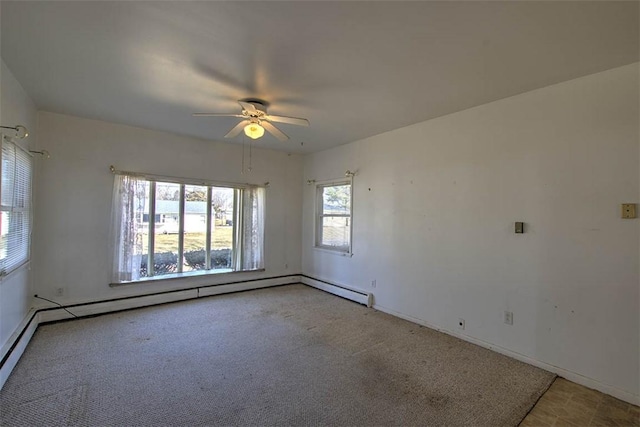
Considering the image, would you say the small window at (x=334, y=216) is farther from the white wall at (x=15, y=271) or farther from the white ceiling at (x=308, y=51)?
the white wall at (x=15, y=271)

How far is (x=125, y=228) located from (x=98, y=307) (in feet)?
3.58

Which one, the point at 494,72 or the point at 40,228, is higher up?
the point at 494,72

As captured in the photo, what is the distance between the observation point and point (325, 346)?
314 centimetres

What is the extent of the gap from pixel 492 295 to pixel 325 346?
1843 millimetres

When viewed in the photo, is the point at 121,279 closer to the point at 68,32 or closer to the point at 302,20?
the point at 68,32

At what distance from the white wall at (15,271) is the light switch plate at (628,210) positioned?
16.7ft

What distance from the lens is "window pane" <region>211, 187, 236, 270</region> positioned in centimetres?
519

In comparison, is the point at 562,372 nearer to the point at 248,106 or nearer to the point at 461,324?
the point at 461,324

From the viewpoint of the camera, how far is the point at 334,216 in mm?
5438

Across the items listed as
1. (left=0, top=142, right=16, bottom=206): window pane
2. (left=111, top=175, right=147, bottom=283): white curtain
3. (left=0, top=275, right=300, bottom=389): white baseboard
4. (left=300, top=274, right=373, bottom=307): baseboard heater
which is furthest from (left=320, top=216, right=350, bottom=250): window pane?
(left=0, top=142, right=16, bottom=206): window pane

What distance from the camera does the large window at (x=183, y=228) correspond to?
4.20m

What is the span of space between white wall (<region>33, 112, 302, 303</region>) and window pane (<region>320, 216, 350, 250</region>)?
7.01ft

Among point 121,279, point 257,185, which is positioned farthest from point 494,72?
point 121,279

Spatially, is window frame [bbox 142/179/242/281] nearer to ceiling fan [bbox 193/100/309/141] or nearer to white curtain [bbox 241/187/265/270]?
white curtain [bbox 241/187/265/270]
